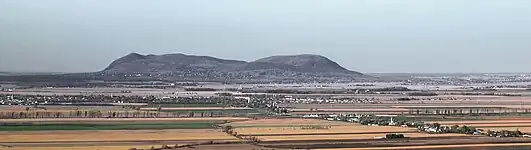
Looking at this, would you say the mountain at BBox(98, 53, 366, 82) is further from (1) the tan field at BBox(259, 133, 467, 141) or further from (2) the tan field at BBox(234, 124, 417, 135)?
(1) the tan field at BBox(259, 133, 467, 141)

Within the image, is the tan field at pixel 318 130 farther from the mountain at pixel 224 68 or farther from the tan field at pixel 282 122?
the mountain at pixel 224 68

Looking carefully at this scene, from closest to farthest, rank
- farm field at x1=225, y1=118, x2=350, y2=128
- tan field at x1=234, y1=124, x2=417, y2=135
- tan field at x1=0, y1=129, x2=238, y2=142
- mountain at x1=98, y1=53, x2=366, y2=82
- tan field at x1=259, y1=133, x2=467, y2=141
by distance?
tan field at x1=0, y1=129, x2=238, y2=142, tan field at x1=259, y1=133, x2=467, y2=141, tan field at x1=234, y1=124, x2=417, y2=135, farm field at x1=225, y1=118, x2=350, y2=128, mountain at x1=98, y1=53, x2=366, y2=82

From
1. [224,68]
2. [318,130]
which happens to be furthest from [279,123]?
[224,68]

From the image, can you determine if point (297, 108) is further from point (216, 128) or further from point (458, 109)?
point (216, 128)

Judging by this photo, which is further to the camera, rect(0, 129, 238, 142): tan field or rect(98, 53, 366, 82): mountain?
rect(98, 53, 366, 82): mountain

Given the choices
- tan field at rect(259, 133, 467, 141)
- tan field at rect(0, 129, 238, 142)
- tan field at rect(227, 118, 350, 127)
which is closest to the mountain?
tan field at rect(227, 118, 350, 127)

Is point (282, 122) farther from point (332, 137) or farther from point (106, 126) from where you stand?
point (106, 126)
